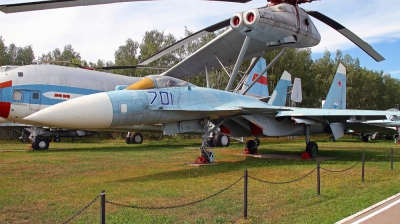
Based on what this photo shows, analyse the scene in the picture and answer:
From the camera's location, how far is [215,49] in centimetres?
1455

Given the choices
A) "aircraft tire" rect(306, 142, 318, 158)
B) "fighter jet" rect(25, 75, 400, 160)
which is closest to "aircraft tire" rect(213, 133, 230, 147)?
"fighter jet" rect(25, 75, 400, 160)

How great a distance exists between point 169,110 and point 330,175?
14.5 ft

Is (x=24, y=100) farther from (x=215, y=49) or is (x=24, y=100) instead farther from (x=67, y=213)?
(x=67, y=213)

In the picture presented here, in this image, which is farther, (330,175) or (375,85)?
(375,85)

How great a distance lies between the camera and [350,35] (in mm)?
11195

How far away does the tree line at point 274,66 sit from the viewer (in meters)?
40.9

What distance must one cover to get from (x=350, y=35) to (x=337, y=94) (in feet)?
23.5

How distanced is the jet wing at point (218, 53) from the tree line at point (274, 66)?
18244 millimetres

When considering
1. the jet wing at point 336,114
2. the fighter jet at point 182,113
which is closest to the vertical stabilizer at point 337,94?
the fighter jet at point 182,113

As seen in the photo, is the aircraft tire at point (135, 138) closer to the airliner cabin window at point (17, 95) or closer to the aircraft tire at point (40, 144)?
the aircraft tire at point (40, 144)

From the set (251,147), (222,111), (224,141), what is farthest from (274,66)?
(222,111)

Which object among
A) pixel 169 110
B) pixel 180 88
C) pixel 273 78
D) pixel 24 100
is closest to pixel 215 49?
pixel 180 88

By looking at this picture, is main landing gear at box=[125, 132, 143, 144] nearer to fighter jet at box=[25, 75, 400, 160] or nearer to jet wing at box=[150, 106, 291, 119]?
fighter jet at box=[25, 75, 400, 160]

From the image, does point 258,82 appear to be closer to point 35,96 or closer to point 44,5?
point 35,96
